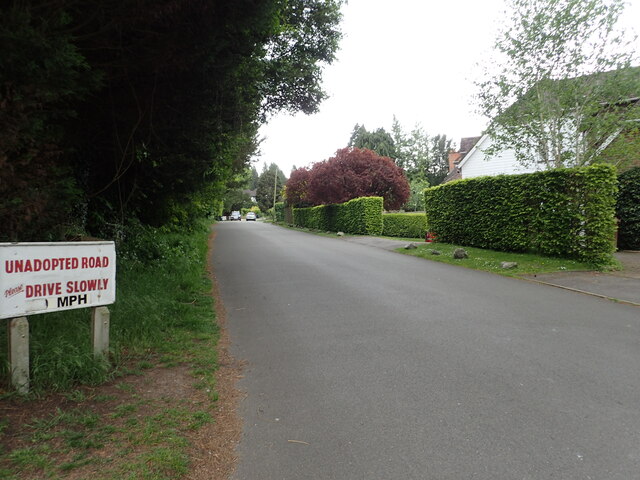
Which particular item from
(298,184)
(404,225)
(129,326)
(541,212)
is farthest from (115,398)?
(298,184)

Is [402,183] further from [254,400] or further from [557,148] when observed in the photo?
[254,400]

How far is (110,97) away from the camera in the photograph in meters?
5.14

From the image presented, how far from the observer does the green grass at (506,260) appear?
9.98 m

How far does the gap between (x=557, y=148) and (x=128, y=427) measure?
15395 millimetres

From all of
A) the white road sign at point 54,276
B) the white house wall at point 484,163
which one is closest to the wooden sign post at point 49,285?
the white road sign at point 54,276

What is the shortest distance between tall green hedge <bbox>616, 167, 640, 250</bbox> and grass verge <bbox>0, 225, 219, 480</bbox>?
15909 mm

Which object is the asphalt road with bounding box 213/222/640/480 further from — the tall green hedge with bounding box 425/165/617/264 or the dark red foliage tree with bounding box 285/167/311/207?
the dark red foliage tree with bounding box 285/167/311/207

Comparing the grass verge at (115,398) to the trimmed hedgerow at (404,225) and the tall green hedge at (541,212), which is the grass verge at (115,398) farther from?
the trimmed hedgerow at (404,225)

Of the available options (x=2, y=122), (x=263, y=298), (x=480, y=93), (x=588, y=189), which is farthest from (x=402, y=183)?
(x=2, y=122)

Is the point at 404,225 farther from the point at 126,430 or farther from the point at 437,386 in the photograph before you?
the point at 126,430

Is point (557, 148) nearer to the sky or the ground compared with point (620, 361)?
nearer to the sky

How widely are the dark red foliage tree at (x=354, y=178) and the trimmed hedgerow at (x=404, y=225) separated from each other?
4471mm

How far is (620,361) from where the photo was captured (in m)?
4.26

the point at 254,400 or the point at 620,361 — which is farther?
the point at 620,361
